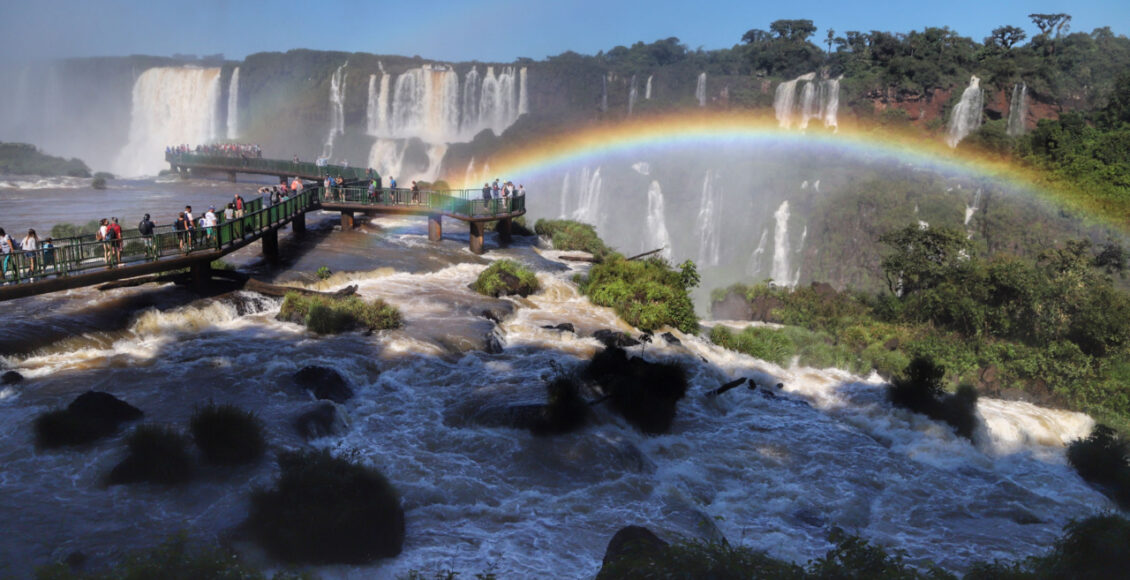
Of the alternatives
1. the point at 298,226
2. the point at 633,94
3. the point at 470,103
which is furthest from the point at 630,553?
the point at 633,94

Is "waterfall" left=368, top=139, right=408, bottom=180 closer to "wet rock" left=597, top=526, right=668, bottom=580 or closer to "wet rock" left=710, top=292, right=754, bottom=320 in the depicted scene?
"wet rock" left=710, top=292, right=754, bottom=320

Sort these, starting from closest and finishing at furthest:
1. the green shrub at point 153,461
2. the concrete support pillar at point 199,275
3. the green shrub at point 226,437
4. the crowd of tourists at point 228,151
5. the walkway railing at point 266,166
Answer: the green shrub at point 153,461 < the green shrub at point 226,437 < the concrete support pillar at point 199,275 < the walkway railing at point 266,166 < the crowd of tourists at point 228,151

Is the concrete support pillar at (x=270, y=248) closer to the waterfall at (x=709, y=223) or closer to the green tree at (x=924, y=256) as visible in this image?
the green tree at (x=924, y=256)

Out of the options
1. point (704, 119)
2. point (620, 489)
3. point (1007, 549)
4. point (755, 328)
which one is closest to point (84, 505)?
point (620, 489)

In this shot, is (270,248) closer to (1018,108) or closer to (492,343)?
(492,343)

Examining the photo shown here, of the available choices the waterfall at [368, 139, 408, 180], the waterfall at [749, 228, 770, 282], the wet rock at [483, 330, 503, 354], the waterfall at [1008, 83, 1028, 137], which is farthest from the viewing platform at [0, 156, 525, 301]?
the waterfall at [1008, 83, 1028, 137]

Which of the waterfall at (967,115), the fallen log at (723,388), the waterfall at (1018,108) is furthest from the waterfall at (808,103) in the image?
the fallen log at (723,388)

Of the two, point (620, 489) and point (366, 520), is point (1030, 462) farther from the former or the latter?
point (366, 520)
